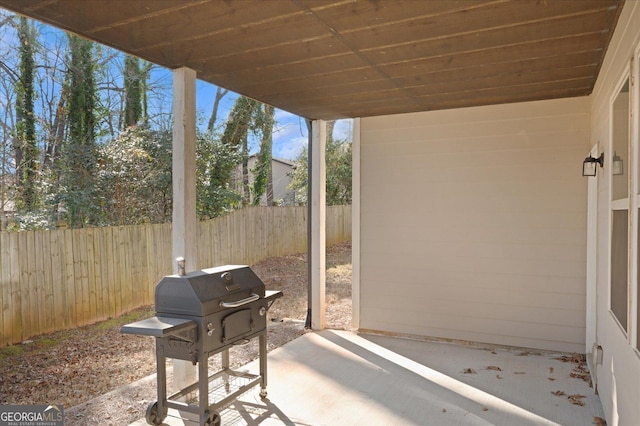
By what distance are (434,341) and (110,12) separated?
418cm

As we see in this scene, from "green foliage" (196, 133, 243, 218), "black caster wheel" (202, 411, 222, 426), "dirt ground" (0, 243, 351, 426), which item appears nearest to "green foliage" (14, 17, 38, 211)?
"dirt ground" (0, 243, 351, 426)

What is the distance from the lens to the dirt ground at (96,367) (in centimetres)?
309

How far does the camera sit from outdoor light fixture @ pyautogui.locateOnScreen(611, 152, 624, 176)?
2400 mm

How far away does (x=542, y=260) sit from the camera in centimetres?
429

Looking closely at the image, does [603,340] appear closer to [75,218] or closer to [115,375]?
[115,375]

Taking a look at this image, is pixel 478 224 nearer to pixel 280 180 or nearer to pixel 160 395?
pixel 160 395

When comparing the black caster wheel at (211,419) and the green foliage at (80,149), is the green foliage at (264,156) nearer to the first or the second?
the green foliage at (80,149)

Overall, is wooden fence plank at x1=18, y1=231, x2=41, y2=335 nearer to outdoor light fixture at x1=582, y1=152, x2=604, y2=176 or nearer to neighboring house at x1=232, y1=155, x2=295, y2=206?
outdoor light fixture at x1=582, y1=152, x2=604, y2=176

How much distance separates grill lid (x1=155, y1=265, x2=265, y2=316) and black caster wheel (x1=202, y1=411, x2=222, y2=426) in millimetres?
599

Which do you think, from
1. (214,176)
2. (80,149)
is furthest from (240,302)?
(214,176)

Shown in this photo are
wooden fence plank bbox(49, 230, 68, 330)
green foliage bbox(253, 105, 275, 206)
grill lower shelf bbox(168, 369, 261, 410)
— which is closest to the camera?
grill lower shelf bbox(168, 369, 261, 410)

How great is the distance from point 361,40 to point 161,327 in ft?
6.80

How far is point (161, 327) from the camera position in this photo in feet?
7.45

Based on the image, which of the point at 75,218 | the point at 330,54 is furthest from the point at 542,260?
the point at 75,218
